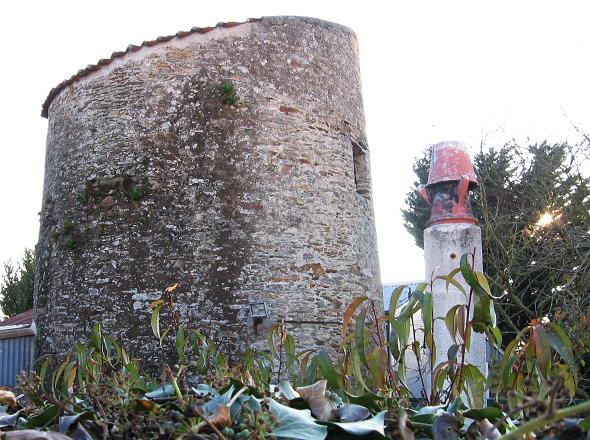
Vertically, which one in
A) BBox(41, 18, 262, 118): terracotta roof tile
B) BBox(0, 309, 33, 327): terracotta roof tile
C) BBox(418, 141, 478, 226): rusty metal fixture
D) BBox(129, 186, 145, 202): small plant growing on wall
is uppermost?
BBox(41, 18, 262, 118): terracotta roof tile

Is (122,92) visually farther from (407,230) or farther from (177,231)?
(407,230)

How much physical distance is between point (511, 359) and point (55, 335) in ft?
22.8

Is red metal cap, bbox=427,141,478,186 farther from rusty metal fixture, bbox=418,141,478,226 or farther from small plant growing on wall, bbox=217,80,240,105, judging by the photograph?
small plant growing on wall, bbox=217,80,240,105

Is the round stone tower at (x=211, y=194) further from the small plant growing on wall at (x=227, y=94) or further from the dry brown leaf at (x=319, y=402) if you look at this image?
the dry brown leaf at (x=319, y=402)

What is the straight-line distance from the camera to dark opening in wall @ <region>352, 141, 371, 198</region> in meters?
9.20

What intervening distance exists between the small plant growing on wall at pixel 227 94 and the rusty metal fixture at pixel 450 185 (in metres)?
2.45

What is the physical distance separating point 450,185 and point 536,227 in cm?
570

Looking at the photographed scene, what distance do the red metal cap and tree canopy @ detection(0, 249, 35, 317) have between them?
15526mm

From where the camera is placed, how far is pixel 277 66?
28.1ft

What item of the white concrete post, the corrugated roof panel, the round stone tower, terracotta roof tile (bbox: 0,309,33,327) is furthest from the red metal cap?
terracotta roof tile (bbox: 0,309,33,327)

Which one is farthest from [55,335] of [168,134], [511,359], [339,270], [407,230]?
[407,230]

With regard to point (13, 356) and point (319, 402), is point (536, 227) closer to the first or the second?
point (13, 356)

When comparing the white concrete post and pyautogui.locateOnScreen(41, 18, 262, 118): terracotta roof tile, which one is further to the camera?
pyautogui.locateOnScreen(41, 18, 262, 118): terracotta roof tile

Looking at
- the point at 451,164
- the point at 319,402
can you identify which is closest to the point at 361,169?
the point at 451,164
